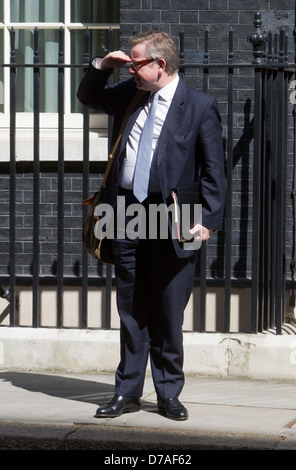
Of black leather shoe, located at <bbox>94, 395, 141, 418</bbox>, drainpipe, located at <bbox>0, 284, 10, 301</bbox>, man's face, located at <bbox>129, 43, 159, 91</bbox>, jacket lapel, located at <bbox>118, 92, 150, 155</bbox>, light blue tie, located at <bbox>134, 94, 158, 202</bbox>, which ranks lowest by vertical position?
black leather shoe, located at <bbox>94, 395, 141, 418</bbox>

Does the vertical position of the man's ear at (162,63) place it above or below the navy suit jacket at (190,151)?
above

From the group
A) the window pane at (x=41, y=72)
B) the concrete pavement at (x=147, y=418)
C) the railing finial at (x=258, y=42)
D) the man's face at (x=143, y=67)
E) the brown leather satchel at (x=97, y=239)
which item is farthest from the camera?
the window pane at (x=41, y=72)

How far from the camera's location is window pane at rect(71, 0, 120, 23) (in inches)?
319

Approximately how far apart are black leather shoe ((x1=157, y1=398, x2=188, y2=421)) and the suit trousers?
39 millimetres

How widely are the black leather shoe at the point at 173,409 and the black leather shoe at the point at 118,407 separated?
0.48 feet

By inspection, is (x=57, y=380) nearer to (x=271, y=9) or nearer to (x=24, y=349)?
(x=24, y=349)

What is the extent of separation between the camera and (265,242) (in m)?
7.18

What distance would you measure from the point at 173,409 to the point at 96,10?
3563 millimetres

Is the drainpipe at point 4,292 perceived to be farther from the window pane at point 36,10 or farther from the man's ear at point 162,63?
the man's ear at point 162,63

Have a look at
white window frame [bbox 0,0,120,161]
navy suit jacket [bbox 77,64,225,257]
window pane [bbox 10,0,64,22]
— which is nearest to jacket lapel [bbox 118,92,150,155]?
navy suit jacket [bbox 77,64,225,257]

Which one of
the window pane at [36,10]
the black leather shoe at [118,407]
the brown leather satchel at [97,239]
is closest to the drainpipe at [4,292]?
the brown leather satchel at [97,239]

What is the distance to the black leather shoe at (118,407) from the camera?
5.71m

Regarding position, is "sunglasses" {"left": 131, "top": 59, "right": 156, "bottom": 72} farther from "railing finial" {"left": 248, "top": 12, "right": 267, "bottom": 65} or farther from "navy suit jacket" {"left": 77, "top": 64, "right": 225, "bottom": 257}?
"railing finial" {"left": 248, "top": 12, "right": 267, "bottom": 65}
